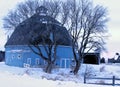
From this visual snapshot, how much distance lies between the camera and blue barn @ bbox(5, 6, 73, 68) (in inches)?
1859

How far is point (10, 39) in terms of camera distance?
6309cm

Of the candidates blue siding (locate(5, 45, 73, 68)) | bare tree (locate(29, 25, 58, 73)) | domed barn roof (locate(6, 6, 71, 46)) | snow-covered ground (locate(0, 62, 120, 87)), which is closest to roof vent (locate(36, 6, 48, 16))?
domed barn roof (locate(6, 6, 71, 46))

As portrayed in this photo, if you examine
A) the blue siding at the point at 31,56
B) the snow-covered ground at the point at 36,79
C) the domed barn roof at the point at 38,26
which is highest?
the domed barn roof at the point at 38,26

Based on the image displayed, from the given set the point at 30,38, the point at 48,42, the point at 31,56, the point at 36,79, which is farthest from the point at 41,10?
the point at 36,79

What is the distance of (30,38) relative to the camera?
4778 centimetres

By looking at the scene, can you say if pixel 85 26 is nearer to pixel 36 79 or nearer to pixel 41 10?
pixel 41 10

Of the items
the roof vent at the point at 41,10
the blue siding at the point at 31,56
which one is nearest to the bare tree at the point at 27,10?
the roof vent at the point at 41,10

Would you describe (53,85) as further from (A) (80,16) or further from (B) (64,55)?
(B) (64,55)

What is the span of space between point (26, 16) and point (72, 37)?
7.83m

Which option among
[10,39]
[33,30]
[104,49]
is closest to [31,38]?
[33,30]

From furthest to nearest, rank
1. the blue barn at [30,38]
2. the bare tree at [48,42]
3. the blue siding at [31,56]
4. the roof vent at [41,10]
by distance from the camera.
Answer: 1. the blue siding at [31,56]
2. the bare tree at [48,42]
3. the blue barn at [30,38]
4. the roof vent at [41,10]

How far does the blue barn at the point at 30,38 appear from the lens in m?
47.2

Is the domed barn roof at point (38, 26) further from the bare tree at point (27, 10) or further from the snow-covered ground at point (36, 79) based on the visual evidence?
the snow-covered ground at point (36, 79)

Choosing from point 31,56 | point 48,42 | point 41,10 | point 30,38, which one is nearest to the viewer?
point 41,10
